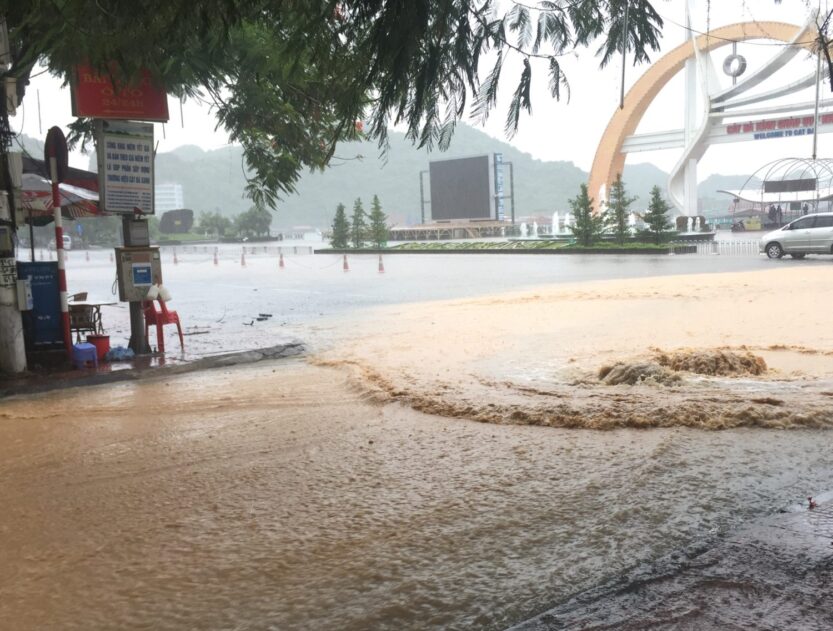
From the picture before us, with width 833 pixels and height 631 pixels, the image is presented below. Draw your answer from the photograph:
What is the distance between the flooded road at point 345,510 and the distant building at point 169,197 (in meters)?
125

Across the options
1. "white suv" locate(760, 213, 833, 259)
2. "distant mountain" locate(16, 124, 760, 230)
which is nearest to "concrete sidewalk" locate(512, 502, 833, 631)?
"white suv" locate(760, 213, 833, 259)

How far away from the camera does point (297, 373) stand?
8852 mm

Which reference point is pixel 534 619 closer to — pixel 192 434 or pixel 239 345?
pixel 192 434

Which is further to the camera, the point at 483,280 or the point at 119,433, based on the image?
the point at 483,280

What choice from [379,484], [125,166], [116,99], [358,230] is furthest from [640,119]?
[379,484]

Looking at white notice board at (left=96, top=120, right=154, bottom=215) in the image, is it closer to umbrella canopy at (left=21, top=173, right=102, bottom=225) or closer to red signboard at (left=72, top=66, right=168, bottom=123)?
red signboard at (left=72, top=66, right=168, bottom=123)

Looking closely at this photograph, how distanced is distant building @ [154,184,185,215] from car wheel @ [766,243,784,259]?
111560 mm

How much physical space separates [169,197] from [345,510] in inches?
5368

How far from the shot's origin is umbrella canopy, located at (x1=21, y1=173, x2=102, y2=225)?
10.8 meters

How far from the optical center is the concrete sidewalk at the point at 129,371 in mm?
8231

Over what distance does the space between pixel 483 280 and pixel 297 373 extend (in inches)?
522

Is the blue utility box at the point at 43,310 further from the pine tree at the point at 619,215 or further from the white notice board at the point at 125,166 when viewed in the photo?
the pine tree at the point at 619,215

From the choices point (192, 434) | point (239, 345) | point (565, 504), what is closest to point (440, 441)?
point (565, 504)

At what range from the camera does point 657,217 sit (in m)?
33.6
